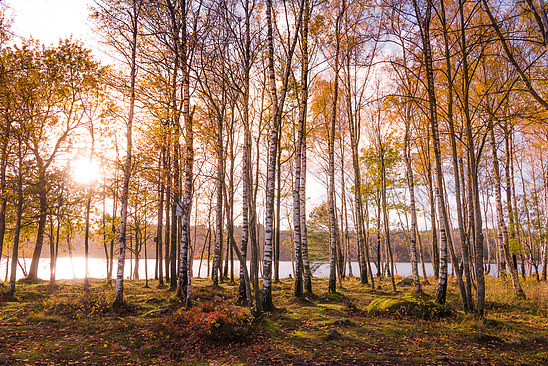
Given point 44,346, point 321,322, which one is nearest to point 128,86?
point 44,346

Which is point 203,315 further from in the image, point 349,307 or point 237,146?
point 237,146

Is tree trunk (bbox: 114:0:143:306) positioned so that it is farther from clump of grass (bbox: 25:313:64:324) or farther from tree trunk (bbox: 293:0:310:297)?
tree trunk (bbox: 293:0:310:297)

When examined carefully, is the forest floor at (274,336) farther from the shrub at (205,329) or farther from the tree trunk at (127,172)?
the tree trunk at (127,172)

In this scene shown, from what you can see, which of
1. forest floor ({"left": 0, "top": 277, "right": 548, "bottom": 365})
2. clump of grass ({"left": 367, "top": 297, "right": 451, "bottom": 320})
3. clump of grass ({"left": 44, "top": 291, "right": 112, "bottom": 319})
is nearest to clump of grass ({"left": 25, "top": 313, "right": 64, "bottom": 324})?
forest floor ({"left": 0, "top": 277, "right": 548, "bottom": 365})

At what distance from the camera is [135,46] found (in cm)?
918

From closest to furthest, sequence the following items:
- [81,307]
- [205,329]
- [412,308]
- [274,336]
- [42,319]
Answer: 1. [205,329]
2. [274,336]
3. [42,319]
4. [412,308]
5. [81,307]

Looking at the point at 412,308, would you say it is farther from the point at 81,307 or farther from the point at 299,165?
the point at 81,307

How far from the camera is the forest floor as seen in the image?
4.97 meters

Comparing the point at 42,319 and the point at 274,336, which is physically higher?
the point at 42,319

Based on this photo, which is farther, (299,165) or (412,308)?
(299,165)

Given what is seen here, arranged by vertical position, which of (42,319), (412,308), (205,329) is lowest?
(412,308)

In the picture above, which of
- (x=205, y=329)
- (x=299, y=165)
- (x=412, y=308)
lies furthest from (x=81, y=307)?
(x=412, y=308)

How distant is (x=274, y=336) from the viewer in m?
6.17

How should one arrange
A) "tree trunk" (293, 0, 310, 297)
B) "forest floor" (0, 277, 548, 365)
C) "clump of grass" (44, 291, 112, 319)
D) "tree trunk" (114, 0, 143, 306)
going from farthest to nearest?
"tree trunk" (293, 0, 310, 297), "tree trunk" (114, 0, 143, 306), "clump of grass" (44, 291, 112, 319), "forest floor" (0, 277, 548, 365)
